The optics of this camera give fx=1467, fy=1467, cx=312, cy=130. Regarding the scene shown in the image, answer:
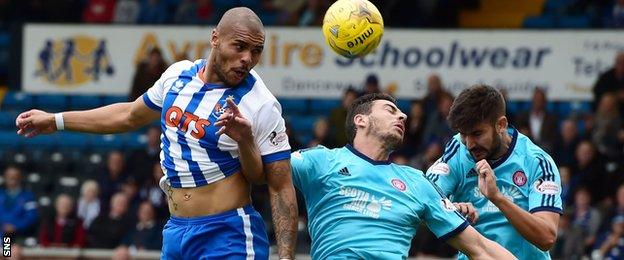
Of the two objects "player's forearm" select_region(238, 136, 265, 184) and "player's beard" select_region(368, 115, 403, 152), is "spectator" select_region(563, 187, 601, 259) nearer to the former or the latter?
"player's beard" select_region(368, 115, 403, 152)

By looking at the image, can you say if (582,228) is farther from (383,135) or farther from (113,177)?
(383,135)

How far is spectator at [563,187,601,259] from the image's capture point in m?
14.6

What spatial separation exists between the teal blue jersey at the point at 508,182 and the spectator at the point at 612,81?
9.00 m

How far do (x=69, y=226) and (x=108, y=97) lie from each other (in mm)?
3887

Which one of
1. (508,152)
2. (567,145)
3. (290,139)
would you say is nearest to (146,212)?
(290,139)

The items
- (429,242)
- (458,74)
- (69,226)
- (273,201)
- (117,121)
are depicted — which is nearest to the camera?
(273,201)

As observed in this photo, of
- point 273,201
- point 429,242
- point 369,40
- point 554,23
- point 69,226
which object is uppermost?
point 369,40

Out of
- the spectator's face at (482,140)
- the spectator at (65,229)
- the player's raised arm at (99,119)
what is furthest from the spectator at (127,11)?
the spectator's face at (482,140)

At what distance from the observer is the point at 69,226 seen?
16.3 m

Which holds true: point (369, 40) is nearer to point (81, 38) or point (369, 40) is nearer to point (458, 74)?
point (458, 74)

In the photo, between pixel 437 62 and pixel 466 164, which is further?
pixel 437 62

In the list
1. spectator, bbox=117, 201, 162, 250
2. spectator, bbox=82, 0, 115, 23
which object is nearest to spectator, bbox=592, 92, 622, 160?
spectator, bbox=117, 201, 162, 250

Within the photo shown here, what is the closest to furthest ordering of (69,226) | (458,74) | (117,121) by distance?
(117,121), (69,226), (458,74)

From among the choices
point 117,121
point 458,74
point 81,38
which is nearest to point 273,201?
point 117,121
